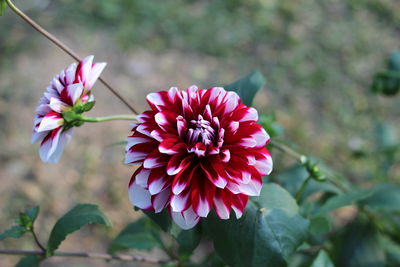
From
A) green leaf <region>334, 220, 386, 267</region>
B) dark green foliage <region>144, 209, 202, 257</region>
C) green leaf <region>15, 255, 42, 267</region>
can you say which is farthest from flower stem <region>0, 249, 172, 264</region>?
green leaf <region>334, 220, 386, 267</region>

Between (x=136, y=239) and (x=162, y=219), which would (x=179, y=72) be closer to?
(x=136, y=239)

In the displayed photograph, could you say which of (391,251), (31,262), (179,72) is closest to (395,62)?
(391,251)

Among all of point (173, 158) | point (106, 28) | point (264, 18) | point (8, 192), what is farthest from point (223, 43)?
point (173, 158)

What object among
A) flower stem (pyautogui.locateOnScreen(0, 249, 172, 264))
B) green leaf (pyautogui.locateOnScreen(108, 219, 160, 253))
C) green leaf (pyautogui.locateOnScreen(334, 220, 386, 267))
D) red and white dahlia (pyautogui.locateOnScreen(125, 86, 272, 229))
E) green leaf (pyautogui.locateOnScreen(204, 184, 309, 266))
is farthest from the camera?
green leaf (pyautogui.locateOnScreen(334, 220, 386, 267))

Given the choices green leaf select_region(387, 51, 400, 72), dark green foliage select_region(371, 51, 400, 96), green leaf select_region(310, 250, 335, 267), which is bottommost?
green leaf select_region(310, 250, 335, 267)

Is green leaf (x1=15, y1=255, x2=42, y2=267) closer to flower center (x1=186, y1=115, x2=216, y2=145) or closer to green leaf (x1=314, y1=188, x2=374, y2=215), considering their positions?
flower center (x1=186, y1=115, x2=216, y2=145)

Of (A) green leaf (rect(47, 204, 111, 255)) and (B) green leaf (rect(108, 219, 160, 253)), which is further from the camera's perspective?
(B) green leaf (rect(108, 219, 160, 253))

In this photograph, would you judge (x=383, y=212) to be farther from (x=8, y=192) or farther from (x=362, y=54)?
(x=8, y=192)
